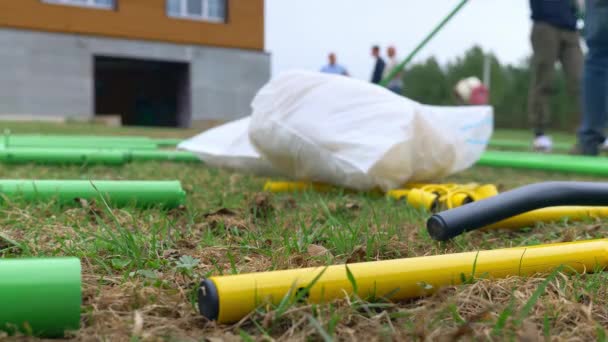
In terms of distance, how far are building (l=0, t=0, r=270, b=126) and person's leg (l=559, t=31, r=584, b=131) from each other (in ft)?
41.6

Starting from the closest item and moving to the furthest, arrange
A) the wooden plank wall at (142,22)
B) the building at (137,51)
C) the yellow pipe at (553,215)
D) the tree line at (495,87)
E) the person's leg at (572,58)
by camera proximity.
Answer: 1. the yellow pipe at (553,215)
2. the person's leg at (572,58)
3. the wooden plank wall at (142,22)
4. the building at (137,51)
5. the tree line at (495,87)

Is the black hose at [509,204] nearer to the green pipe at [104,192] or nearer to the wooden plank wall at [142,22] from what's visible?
the green pipe at [104,192]

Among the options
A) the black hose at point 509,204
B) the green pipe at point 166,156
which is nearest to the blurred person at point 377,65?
the green pipe at point 166,156

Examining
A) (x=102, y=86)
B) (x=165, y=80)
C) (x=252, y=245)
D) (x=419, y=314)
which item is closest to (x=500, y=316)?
(x=419, y=314)

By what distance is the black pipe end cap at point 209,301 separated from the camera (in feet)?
2.72

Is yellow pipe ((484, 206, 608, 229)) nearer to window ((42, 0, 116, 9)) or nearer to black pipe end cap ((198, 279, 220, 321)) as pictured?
black pipe end cap ((198, 279, 220, 321))

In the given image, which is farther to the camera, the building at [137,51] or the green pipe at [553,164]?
the building at [137,51]

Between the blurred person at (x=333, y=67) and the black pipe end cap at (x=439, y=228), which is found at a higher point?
the blurred person at (x=333, y=67)

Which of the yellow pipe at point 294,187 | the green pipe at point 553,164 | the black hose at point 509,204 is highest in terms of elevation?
the black hose at point 509,204

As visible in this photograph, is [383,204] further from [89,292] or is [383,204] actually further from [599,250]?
[89,292]

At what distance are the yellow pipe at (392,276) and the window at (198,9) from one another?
16.3m

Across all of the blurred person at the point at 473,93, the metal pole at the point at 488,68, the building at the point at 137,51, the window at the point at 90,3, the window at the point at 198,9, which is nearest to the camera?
the blurred person at the point at 473,93

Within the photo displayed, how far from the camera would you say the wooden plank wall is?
14359mm

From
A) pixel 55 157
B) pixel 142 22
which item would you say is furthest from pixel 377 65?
pixel 55 157
